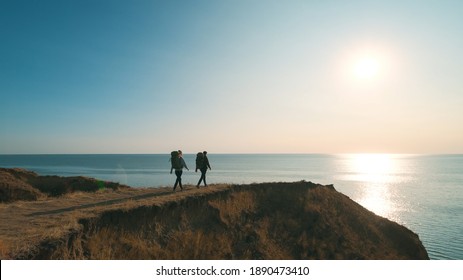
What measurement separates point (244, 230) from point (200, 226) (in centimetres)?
277

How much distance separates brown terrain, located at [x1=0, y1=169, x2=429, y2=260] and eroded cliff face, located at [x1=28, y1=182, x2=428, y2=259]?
41 millimetres

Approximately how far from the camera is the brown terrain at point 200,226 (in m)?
11.1

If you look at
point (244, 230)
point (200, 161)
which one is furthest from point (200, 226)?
point (200, 161)

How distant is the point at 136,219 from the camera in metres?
14.3

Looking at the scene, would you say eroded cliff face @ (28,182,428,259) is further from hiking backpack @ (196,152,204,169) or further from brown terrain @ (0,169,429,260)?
hiking backpack @ (196,152,204,169)

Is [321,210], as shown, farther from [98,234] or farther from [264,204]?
[98,234]

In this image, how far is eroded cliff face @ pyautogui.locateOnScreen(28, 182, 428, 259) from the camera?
39.5ft

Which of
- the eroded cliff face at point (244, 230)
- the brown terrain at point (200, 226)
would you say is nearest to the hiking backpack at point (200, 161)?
the brown terrain at point (200, 226)

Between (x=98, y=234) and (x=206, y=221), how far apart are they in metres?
6.33

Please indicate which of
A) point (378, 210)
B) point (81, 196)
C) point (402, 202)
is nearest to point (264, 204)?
point (81, 196)

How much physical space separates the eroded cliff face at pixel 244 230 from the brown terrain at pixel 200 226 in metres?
0.04

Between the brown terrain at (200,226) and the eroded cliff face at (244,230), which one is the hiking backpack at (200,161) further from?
the eroded cliff face at (244,230)

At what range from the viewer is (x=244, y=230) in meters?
17.8

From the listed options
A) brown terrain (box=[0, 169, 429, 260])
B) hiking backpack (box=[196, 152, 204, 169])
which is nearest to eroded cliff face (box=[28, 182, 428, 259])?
brown terrain (box=[0, 169, 429, 260])
